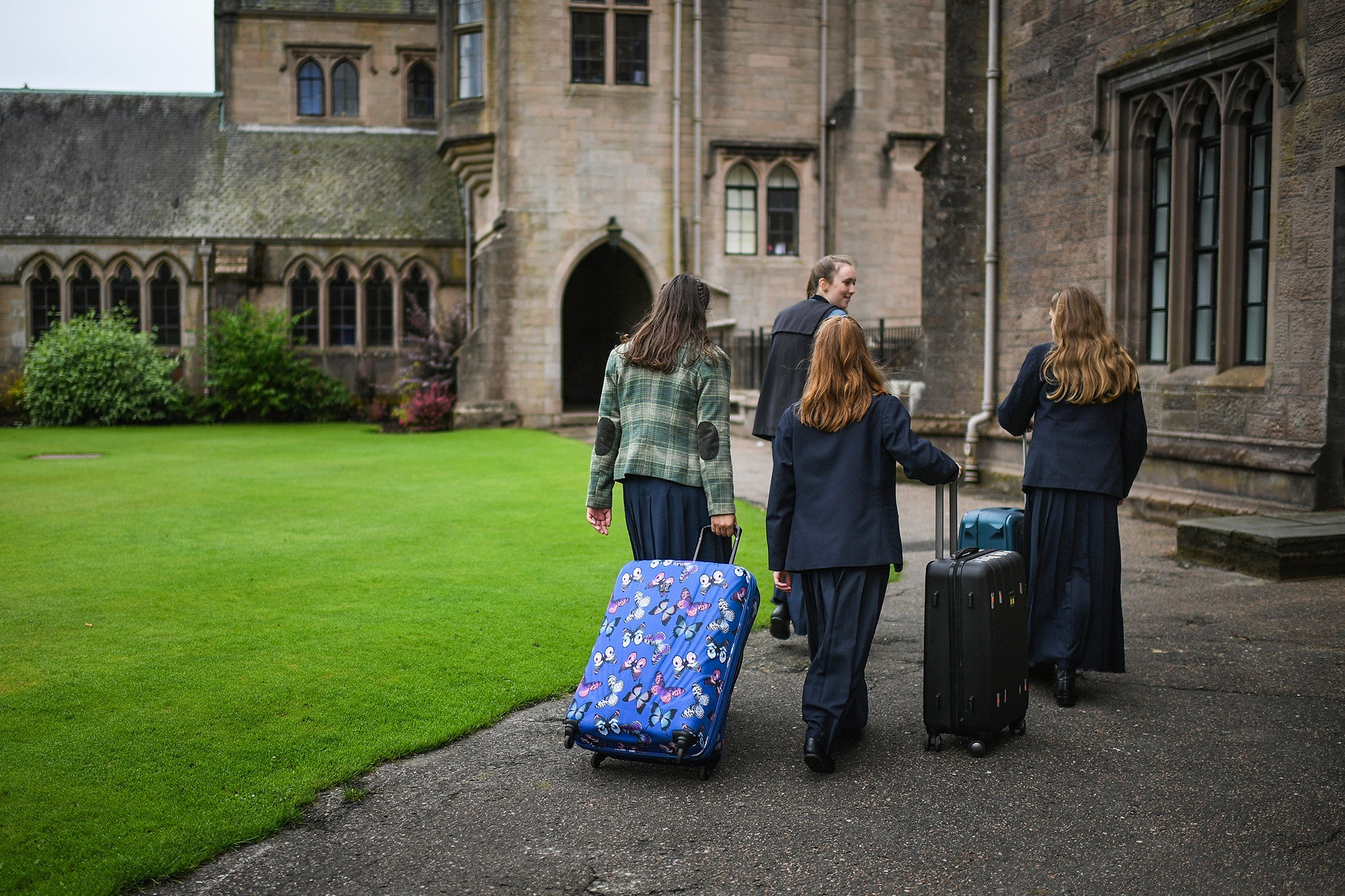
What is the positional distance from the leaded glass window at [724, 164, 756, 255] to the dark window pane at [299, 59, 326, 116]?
1406cm

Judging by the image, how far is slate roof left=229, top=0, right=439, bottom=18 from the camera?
3203cm

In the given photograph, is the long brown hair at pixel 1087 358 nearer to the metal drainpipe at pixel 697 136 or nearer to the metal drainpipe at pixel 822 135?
the metal drainpipe at pixel 697 136

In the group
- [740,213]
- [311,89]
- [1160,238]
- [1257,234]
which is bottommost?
[1257,234]

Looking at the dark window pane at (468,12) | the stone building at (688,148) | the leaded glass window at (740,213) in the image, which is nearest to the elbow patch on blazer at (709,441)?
the stone building at (688,148)

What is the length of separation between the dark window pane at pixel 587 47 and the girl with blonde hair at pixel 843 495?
20696 mm

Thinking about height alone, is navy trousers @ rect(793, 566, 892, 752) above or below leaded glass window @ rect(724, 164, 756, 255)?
below

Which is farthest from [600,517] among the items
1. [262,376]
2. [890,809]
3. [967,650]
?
[262,376]

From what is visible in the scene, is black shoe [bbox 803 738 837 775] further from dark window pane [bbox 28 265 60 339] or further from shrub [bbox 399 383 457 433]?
dark window pane [bbox 28 265 60 339]

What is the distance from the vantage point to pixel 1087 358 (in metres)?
5.17

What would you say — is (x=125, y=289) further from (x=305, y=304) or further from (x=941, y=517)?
(x=941, y=517)

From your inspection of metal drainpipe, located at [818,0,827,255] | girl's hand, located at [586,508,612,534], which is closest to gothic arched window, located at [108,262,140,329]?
metal drainpipe, located at [818,0,827,255]

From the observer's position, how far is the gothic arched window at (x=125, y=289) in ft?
95.5

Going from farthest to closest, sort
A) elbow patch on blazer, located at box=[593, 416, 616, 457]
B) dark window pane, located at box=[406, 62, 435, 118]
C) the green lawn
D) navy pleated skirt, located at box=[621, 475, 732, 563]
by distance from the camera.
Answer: dark window pane, located at box=[406, 62, 435, 118] < elbow patch on blazer, located at box=[593, 416, 616, 457] < navy pleated skirt, located at box=[621, 475, 732, 563] < the green lawn

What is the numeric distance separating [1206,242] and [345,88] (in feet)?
90.4
